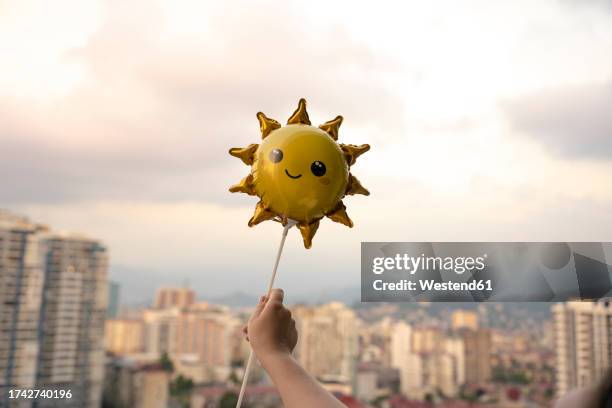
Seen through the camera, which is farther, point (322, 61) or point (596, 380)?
point (322, 61)

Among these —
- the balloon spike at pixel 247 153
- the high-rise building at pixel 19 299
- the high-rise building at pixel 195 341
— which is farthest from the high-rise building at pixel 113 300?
the balloon spike at pixel 247 153

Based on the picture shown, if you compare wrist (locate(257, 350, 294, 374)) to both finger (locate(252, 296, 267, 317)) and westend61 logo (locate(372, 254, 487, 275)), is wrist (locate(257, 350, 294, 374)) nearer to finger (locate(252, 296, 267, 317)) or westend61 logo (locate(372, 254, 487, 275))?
finger (locate(252, 296, 267, 317))

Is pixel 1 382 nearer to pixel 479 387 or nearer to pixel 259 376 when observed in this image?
pixel 259 376

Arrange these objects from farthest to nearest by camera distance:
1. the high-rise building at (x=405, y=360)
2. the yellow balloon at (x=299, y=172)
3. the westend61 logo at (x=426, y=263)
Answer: the high-rise building at (x=405, y=360) < the westend61 logo at (x=426, y=263) < the yellow balloon at (x=299, y=172)

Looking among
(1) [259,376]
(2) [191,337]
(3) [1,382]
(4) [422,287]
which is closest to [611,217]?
(4) [422,287]

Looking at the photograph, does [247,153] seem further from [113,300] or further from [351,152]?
[113,300]

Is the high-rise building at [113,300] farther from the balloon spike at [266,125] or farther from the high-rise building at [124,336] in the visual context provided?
the balloon spike at [266,125]

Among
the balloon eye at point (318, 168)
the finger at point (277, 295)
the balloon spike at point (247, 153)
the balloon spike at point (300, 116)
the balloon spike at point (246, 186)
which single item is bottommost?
the finger at point (277, 295)

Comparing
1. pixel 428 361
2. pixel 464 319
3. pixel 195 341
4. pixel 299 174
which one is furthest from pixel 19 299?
pixel 299 174
